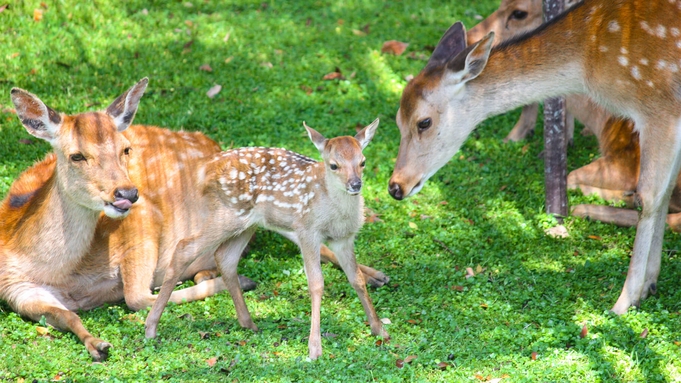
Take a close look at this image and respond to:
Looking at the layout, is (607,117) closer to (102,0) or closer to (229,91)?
(229,91)

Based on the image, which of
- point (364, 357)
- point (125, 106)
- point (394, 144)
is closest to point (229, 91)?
point (394, 144)

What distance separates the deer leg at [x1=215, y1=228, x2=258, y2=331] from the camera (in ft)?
20.5

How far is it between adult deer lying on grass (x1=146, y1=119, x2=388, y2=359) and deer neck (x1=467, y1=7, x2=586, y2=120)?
1.08 m

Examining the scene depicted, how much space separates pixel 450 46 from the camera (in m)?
6.94

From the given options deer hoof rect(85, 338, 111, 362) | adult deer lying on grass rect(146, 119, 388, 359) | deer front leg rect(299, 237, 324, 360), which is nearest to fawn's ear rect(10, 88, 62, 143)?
adult deer lying on grass rect(146, 119, 388, 359)

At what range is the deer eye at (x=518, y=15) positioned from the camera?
917 centimetres

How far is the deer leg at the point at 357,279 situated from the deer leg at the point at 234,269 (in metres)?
0.82

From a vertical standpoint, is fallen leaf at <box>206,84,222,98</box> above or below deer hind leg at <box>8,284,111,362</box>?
above

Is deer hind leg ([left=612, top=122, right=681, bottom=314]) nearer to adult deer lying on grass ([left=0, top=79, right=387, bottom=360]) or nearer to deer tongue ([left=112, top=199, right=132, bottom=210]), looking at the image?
adult deer lying on grass ([left=0, top=79, right=387, bottom=360])

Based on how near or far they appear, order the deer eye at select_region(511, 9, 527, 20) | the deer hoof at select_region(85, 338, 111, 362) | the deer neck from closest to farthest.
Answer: the deer hoof at select_region(85, 338, 111, 362)
the deer neck
the deer eye at select_region(511, 9, 527, 20)

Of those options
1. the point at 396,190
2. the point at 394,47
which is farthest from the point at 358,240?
the point at 394,47

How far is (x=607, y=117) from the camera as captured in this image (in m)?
8.23

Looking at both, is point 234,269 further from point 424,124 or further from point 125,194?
point 424,124

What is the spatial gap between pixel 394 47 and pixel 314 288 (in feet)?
18.9
